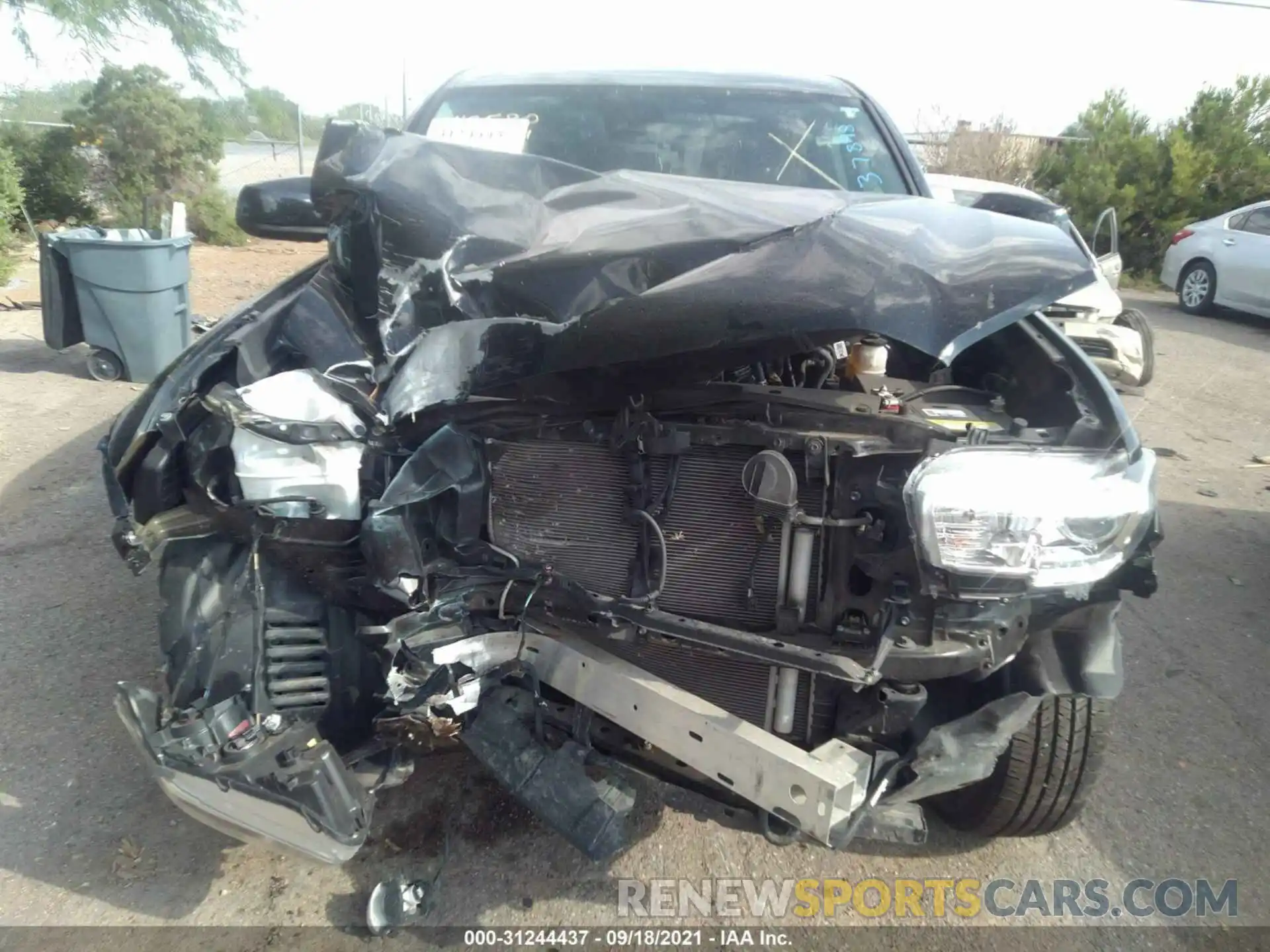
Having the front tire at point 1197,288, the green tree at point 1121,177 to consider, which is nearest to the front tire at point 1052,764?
the front tire at point 1197,288

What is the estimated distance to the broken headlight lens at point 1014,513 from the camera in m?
1.68

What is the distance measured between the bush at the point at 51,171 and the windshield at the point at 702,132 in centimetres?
1102

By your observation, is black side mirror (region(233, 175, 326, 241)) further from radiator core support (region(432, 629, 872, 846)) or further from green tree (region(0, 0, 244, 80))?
green tree (region(0, 0, 244, 80))

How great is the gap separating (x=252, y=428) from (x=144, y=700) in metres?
0.64

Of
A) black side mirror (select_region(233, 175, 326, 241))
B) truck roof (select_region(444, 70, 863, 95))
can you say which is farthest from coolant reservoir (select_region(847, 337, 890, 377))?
black side mirror (select_region(233, 175, 326, 241))

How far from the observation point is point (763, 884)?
226 cm

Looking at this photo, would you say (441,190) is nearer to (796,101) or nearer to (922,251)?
(922,251)

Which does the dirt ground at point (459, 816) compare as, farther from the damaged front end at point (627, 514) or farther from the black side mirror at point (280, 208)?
the black side mirror at point (280, 208)

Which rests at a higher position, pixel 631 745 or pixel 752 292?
pixel 752 292

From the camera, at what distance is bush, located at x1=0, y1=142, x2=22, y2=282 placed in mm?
9625

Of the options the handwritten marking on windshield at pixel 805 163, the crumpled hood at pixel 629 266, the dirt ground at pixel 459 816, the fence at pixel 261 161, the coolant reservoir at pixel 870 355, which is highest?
the fence at pixel 261 161

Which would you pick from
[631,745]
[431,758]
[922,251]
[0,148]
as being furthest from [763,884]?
[0,148]

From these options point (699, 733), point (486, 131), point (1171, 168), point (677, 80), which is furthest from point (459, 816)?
point (1171, 168)

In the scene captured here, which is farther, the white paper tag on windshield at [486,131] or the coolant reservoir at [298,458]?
the white paper tag on windshield at [486,131]
